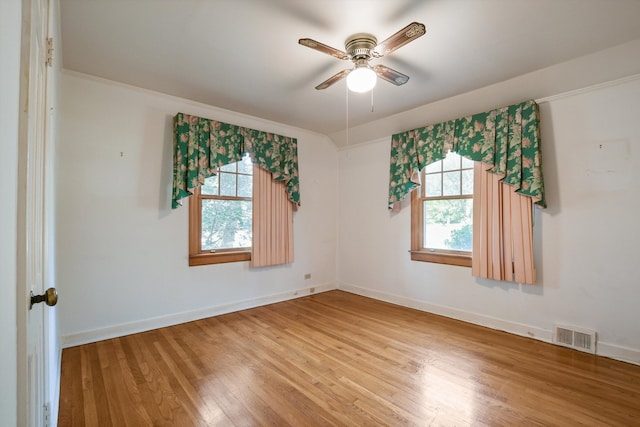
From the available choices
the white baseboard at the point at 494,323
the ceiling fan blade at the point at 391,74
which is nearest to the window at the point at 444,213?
the white baseboard at the point at 494,323

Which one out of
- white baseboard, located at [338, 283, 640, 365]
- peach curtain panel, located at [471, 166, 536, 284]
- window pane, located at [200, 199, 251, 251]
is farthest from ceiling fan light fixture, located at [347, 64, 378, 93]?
white baseboard, located at [338, 283, 640, 365]

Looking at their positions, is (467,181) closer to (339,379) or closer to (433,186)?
(433,186)

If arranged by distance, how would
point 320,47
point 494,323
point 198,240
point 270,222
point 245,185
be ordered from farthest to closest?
point 270,222 → point 245,185 → point 198,240 → point 494,323 → point 320,47

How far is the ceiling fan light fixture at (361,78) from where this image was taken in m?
2.26

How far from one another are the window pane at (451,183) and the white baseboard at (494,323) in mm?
1467

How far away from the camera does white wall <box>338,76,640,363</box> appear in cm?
261

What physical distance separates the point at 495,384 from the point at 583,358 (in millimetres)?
1113

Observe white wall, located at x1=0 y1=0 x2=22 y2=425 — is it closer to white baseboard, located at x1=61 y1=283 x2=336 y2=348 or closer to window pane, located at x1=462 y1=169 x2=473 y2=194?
white baseboard, located at x1=61 y1=283 x2=336 y2=348

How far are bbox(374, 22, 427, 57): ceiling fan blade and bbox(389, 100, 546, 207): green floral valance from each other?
1.76 m

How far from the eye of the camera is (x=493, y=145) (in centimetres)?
325

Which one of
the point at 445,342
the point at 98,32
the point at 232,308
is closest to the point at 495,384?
the point at 445,342

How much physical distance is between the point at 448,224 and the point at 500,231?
70 centimetres

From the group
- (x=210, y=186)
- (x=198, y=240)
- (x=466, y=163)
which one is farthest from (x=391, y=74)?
(x=198, y=240)

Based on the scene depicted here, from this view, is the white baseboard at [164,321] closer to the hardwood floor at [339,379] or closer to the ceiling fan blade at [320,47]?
the hardwood floor at [339,379]
